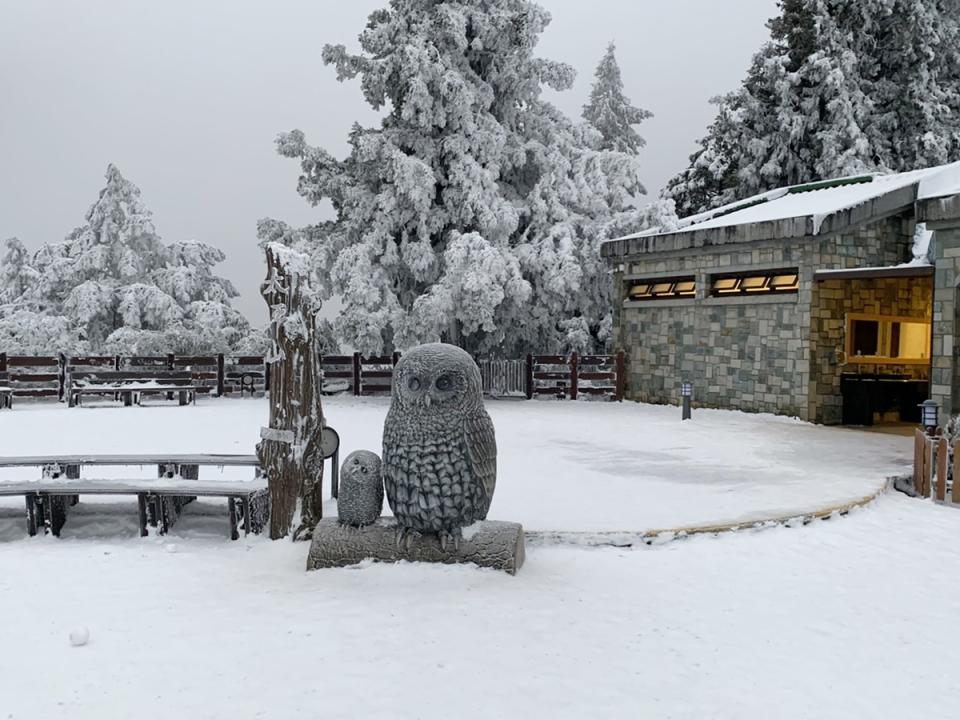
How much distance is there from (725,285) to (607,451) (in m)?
6.96

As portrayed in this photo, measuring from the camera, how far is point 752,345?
647 inches

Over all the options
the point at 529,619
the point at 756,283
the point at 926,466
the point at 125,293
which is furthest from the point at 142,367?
the point at 529,619

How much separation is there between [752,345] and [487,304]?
18.4 ft

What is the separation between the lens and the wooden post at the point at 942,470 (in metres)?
8.53

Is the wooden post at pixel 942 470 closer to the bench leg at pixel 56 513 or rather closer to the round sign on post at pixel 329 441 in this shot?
the round sign on post at pixel 329 441

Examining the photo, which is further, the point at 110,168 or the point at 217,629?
the point at 110,168

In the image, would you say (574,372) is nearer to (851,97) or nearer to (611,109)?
(851,97)

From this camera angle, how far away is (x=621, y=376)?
1962 cm

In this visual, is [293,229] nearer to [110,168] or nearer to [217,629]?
[110,168]

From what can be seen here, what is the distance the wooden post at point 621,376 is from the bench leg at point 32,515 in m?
14.3

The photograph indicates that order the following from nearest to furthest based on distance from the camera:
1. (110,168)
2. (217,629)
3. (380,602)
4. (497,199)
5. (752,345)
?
(217,629)
(380,602)
(752,345)
(497,199)
(110,168)

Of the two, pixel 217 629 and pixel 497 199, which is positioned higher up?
pixel 497 199

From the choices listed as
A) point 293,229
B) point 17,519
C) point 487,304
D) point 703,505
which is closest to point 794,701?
point 703,505

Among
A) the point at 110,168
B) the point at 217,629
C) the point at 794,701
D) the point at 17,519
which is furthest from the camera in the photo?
the point at 110,168
